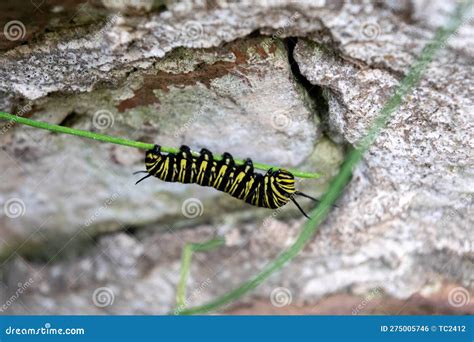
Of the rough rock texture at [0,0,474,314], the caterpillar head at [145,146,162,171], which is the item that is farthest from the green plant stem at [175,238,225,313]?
the caterpillar head at [145,146,162,171]

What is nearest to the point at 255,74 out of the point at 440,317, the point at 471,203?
the point at 471,203

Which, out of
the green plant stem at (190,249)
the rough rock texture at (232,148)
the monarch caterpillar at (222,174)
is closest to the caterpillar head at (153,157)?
the monarch caterpillar at (222,174)

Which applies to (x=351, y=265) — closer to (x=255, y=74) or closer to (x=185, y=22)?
(x=255, y=74)

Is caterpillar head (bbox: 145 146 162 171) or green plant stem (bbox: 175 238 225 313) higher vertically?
caterpillar head (bbox: 145 146 162 171)

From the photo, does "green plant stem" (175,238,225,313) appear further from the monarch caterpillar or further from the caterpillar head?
the caterpillar head

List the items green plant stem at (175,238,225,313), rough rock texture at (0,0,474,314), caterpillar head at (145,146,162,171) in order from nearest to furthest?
rough rock texture at (0,0,474,314), caterpillar head at (145,146,162,171), green plant stem at (175,238,225,313)
